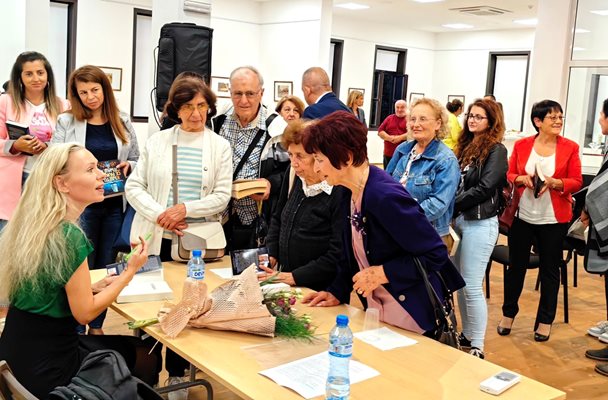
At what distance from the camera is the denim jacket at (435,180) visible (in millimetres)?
3666

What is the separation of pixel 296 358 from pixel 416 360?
417 millimetres

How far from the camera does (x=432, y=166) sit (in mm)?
3705

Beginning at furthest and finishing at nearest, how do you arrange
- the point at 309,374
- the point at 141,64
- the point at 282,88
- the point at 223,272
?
the point at 282,88 < the point at 141,64 < the point at 223,272 < the point at 309,374

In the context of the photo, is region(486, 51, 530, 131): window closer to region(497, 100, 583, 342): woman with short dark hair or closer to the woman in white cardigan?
region(497, 100, 583, 342): woman with short dark hair

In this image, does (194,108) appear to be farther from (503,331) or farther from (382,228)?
(503,331)

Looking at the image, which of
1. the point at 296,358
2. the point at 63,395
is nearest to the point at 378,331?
the point at 296,358

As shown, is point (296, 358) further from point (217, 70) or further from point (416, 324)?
point (217, 70)

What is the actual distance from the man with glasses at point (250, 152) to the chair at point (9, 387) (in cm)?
204

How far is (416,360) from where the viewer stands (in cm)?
221

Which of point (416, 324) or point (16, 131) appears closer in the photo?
point (416, 324)

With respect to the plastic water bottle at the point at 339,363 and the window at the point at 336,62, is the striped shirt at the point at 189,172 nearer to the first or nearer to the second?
the plastic water bottle at the point at 339,363

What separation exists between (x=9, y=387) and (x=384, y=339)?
1.28 m

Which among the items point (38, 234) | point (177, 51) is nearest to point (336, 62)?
point (177, 51)

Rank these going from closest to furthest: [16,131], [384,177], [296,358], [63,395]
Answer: [63,395]
[296,358]
[384,177]
[16,131]
